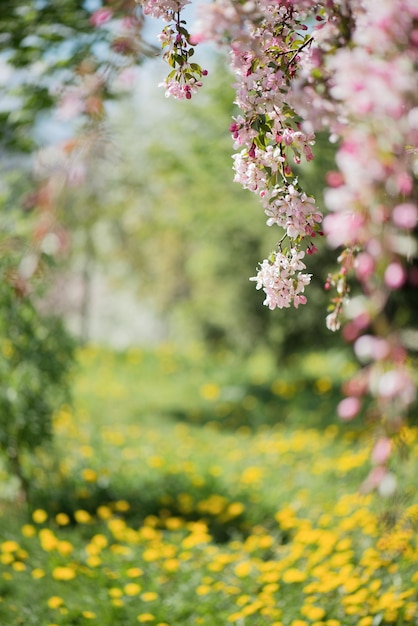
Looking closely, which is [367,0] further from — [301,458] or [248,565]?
[301,458]

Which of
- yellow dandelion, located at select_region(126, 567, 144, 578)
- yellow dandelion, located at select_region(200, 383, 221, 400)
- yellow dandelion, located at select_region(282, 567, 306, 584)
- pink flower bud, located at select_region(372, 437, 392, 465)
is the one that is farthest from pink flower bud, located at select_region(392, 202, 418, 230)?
yellow dandelion, located at select_region(200, 383, 221, 400)

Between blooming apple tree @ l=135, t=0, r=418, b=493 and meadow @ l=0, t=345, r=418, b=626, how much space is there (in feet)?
1.01

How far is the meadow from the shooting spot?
2652 millimetres

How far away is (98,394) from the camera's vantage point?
729 cm

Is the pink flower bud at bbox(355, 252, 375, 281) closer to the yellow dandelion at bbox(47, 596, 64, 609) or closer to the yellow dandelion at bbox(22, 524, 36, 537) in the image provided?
the yellow dandelion at bbox(47, 596, 64, 609)

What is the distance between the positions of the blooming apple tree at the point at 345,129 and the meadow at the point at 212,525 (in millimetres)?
307

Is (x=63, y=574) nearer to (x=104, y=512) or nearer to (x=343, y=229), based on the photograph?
(x=104, y=512)

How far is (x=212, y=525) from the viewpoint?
379 centimetres

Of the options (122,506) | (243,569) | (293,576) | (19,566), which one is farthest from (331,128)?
(122,506)

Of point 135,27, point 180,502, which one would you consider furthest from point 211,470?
point 135,27

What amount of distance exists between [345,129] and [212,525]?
117 inches

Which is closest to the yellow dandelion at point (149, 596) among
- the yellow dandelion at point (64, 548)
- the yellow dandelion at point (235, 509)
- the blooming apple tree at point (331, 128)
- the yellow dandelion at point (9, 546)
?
the yellow dandelion at point (64, 548)

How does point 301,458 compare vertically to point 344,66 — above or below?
below

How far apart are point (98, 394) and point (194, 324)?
125cm
